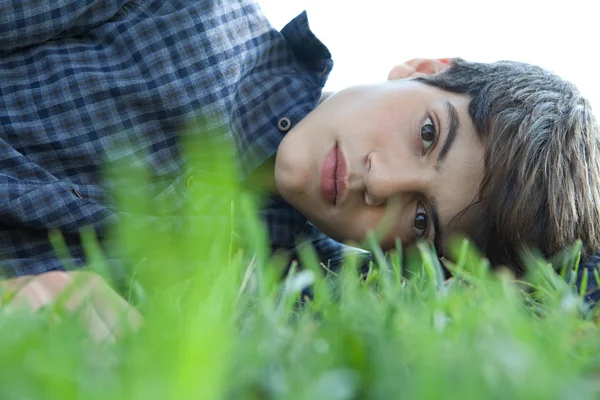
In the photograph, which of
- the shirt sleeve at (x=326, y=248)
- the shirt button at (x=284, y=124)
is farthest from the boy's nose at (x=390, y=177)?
the shirt sleeve at (x=326, y=248)

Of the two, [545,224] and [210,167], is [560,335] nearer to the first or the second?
[210,167]

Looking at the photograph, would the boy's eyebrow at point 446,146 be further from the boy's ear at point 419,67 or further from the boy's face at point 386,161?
the boy's ear at point 419,67

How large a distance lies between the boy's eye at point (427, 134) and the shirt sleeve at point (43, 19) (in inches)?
28.3

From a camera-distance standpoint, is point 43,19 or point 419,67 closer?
point 43,19

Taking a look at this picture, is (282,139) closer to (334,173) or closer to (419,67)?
(334,173)

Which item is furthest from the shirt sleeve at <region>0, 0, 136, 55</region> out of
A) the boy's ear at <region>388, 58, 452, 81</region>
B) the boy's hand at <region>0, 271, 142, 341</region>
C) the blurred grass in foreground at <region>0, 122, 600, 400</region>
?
the blurred grass in foreground at <region>0, 122, 600, 400</region>

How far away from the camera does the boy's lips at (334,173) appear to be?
130 cm

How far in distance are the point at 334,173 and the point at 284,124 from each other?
0.26m

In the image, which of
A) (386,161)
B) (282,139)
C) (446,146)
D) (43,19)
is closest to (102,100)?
(43,19)

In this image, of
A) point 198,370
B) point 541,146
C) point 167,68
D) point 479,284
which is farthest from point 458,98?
point 198,370

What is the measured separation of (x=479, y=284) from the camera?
0.46 meters

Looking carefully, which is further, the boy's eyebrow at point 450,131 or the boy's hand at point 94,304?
the boy's eyebrow at point 450,131

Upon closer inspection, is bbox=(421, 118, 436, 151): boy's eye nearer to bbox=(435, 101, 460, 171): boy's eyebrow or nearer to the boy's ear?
bbox=(435, 101, 460, 171): boy's eyebrow

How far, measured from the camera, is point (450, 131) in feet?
4.16
